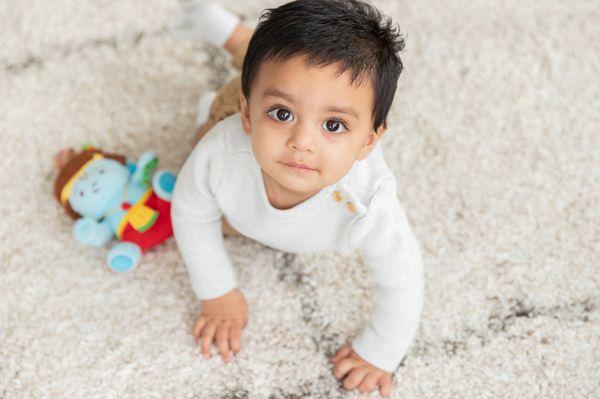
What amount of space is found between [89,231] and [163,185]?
0.39 feet

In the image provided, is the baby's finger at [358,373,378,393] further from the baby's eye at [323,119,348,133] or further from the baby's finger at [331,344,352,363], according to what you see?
the baby's eye at [323,119,348,133]

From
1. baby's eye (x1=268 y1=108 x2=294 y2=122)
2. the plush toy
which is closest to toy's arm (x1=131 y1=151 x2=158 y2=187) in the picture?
the plush toy

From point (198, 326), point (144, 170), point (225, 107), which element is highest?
point (225, 107)

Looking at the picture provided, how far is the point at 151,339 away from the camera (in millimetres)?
890

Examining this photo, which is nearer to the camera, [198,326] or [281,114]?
[281,114]

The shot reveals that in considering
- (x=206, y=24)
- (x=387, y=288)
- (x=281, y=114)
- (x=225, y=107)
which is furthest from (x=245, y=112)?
(x=206, y=24)

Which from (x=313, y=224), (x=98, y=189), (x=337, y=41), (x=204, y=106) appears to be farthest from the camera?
(x=204, y=106)

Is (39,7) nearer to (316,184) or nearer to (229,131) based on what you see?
(229,131)

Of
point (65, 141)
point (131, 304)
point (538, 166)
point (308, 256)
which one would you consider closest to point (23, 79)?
point (65, 141)

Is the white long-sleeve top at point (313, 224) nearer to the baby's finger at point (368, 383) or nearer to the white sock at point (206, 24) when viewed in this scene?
the baby's finger at point (368, 383)

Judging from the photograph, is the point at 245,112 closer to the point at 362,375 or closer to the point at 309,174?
the point at 309,174

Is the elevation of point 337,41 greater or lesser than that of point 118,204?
greater

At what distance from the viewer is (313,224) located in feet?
2.68

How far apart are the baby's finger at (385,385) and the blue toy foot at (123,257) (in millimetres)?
369
